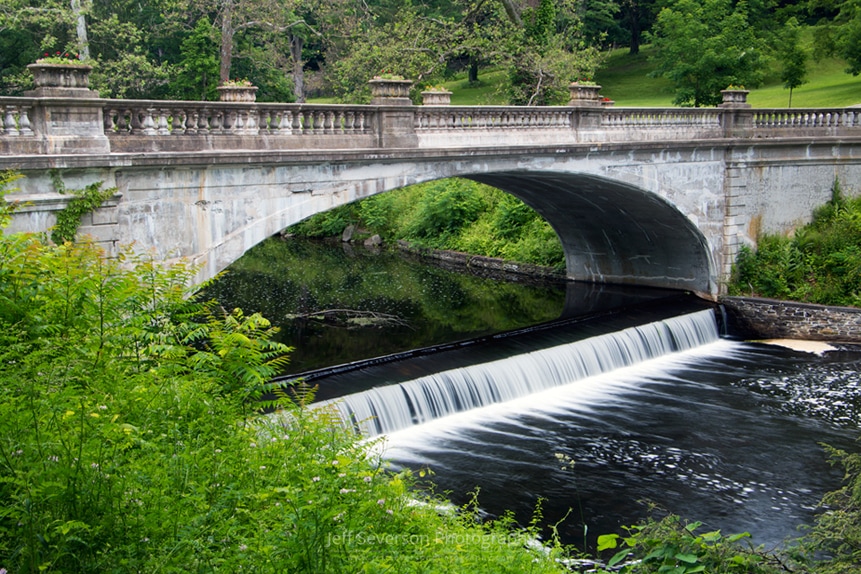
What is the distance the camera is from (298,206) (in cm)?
1573

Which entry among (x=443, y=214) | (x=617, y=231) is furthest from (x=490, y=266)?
(x=617, y=231)

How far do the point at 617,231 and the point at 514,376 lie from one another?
35.2 feet

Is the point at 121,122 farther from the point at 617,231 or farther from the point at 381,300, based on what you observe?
the point at 617,231

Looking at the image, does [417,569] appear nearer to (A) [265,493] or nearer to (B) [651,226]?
(A) [265,493]

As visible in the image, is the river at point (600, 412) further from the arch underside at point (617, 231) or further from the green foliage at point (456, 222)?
the green foliage at point (456, 222)

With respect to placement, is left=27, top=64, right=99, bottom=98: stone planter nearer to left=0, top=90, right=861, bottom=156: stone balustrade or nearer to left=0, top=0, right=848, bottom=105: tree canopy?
left=0, top=90, right=861, bottom=156: stone balustrade

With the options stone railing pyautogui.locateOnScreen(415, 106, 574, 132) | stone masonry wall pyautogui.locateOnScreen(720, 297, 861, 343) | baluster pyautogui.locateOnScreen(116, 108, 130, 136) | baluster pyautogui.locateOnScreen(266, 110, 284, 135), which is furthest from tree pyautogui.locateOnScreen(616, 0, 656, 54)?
baluster pyautogui.locateOnScreen(116, 108, 130, 136)

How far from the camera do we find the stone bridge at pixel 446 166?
13.1 m

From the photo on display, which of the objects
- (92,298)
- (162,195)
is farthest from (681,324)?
A: (92,298)

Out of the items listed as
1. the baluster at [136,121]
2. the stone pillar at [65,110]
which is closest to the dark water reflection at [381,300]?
the baluster at [136,121]

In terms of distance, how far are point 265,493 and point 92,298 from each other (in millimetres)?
2821

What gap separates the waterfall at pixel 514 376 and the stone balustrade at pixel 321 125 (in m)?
4.45

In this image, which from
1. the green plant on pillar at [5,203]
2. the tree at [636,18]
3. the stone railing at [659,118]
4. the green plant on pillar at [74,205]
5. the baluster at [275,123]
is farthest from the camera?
the tree at [636,18]

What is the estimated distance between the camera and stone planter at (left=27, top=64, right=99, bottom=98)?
12672mm
